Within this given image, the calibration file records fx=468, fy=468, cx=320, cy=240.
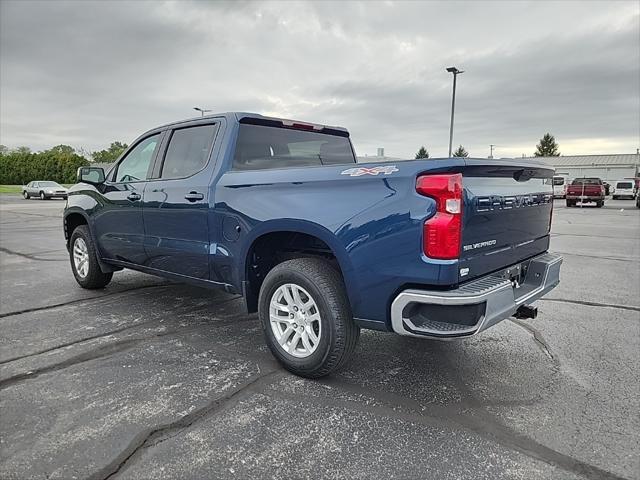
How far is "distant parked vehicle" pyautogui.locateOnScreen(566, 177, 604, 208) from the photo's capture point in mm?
26766

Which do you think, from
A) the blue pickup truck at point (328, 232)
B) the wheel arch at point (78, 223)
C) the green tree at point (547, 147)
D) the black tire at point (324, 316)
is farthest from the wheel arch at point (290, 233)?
the green tree at point (547, 147)

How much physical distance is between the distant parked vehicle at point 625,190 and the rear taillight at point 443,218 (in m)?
37.6

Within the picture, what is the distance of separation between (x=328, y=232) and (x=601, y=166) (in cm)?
7407

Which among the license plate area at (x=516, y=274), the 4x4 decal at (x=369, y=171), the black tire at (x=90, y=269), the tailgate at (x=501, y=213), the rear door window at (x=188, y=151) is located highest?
the rear door window at (x=188, y=151)

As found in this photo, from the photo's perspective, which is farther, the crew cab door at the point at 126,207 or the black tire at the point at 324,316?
the crew cab door at the point at 126,207

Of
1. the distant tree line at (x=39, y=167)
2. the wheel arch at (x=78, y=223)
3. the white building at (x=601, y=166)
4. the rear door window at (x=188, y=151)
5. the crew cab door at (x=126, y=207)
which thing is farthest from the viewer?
the white building at (x=601, y=166)

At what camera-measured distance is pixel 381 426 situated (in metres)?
2.70

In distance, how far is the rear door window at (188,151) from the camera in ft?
13.6

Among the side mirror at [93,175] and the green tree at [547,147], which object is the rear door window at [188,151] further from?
the green tree at [547,147]

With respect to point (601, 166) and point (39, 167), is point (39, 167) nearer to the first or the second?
point (39, 167)

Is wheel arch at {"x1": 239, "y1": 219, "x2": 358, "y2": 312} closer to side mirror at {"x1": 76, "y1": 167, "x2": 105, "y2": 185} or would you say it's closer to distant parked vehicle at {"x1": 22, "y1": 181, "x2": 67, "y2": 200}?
side mirror at {"x1": 76, "y1": 167, "x2": 105, "y2": 185}

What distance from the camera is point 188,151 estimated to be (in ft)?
14.3

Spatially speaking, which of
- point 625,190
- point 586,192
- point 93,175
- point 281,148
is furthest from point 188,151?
point 625,190

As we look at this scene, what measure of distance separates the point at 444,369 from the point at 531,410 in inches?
28.9
